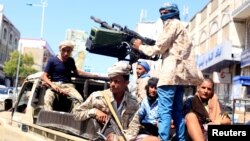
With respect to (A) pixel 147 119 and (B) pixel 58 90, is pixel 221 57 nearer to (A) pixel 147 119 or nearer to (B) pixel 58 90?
(B) pixel 58 90

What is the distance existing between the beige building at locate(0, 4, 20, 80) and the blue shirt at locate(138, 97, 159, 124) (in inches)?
2190

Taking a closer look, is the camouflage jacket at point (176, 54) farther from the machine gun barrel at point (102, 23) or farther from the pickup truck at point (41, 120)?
the machine gun barrel at point (102, 23)

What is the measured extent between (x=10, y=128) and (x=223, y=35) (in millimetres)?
23420

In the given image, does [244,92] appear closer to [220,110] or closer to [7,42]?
[220,110]

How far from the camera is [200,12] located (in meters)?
33.6

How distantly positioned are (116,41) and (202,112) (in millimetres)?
1782

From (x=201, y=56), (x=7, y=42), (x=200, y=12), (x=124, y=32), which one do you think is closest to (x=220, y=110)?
(x=124, y=32)

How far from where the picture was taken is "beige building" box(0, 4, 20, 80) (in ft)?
192

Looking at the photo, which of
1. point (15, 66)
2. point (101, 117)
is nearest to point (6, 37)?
point (15, 66)

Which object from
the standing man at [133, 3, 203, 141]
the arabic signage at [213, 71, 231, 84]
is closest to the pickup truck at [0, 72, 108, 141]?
the standing man at [133, 3, 203, 141]

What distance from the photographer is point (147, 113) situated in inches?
149

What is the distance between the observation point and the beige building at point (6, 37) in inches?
2298

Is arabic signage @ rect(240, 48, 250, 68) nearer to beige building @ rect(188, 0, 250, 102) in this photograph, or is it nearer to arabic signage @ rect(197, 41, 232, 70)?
beige building @ rect(188, 0, 250, 102)

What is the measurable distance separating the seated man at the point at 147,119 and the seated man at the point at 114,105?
4.5 inches
